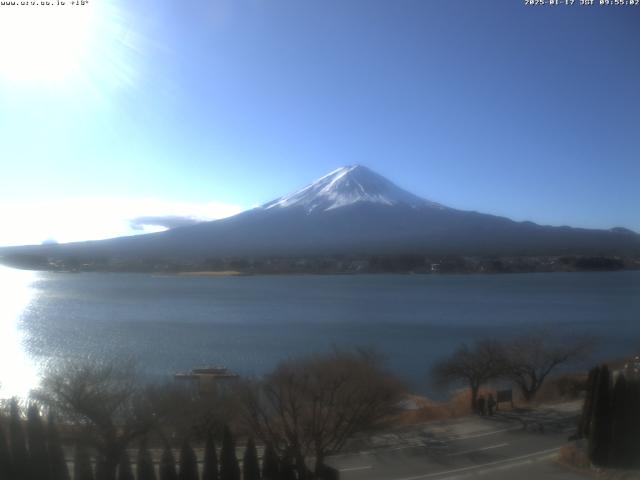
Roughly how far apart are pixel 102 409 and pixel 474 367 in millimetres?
4287

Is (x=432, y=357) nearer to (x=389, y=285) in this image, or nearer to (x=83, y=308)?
(x=83, y=308)

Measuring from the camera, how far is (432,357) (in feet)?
29.1

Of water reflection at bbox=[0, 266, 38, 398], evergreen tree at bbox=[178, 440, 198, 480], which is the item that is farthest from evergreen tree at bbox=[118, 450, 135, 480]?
water reflection at bbox=[0, 266, 38, 398]

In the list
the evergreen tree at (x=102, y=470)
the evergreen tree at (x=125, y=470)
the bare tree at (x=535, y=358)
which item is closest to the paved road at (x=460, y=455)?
the evergreen tree at (x=125, y=470)

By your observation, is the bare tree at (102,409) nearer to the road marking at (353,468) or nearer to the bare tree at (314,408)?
the bare tree at (314,408)

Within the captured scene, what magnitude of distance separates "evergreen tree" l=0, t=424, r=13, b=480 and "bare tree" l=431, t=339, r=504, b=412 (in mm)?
4311

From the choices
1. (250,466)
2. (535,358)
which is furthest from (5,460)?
(535,358)

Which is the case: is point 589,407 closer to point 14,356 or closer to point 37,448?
point 37,448

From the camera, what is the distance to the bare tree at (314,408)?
359cm

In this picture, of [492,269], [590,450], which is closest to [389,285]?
[492,269]

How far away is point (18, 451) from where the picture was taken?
120 inches

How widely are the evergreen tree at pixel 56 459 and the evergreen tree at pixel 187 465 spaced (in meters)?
0.56

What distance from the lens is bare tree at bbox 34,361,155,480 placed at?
127 inches

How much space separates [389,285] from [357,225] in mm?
9646
